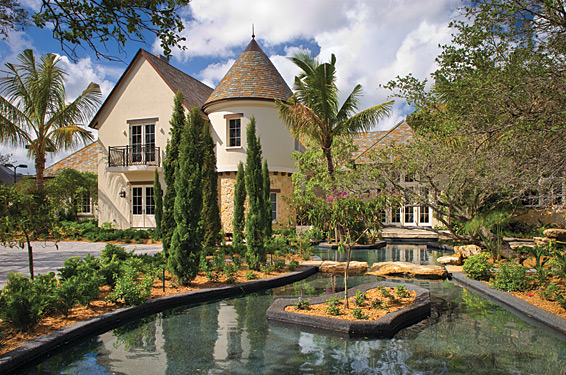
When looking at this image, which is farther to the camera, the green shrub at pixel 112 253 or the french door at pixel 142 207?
the french door at pixel 142 207

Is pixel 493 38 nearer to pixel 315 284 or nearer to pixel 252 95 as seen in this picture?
pixel 315 284

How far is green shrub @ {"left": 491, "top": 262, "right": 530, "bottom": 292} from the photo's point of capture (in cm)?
820

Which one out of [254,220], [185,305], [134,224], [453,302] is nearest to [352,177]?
[254,220]

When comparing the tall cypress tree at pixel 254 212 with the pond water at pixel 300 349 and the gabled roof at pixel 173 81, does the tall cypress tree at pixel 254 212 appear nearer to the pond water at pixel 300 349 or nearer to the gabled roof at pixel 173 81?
the pond water at pixel 300 349

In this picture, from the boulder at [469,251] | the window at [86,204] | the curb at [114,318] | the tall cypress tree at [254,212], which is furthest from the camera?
the window at [86,204]

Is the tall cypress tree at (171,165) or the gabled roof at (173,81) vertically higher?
the gabled roof at (173,81)

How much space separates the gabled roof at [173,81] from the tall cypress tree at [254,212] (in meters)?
9.96

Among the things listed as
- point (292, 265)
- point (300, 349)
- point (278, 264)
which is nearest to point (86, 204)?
point (278, 264)

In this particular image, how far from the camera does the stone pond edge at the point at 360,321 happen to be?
611 centimetres

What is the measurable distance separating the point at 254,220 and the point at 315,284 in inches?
93.3

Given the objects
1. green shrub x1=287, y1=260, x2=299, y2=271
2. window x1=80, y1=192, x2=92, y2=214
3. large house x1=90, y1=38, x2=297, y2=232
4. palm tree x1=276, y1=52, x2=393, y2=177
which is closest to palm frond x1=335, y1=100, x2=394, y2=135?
palm tree x1=276, y1=52, x2=393, y2=177

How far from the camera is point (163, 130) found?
20.2m

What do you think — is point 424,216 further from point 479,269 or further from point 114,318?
point 114,318

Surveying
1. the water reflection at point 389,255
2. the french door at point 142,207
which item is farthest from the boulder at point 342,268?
the french door at point 142,207
